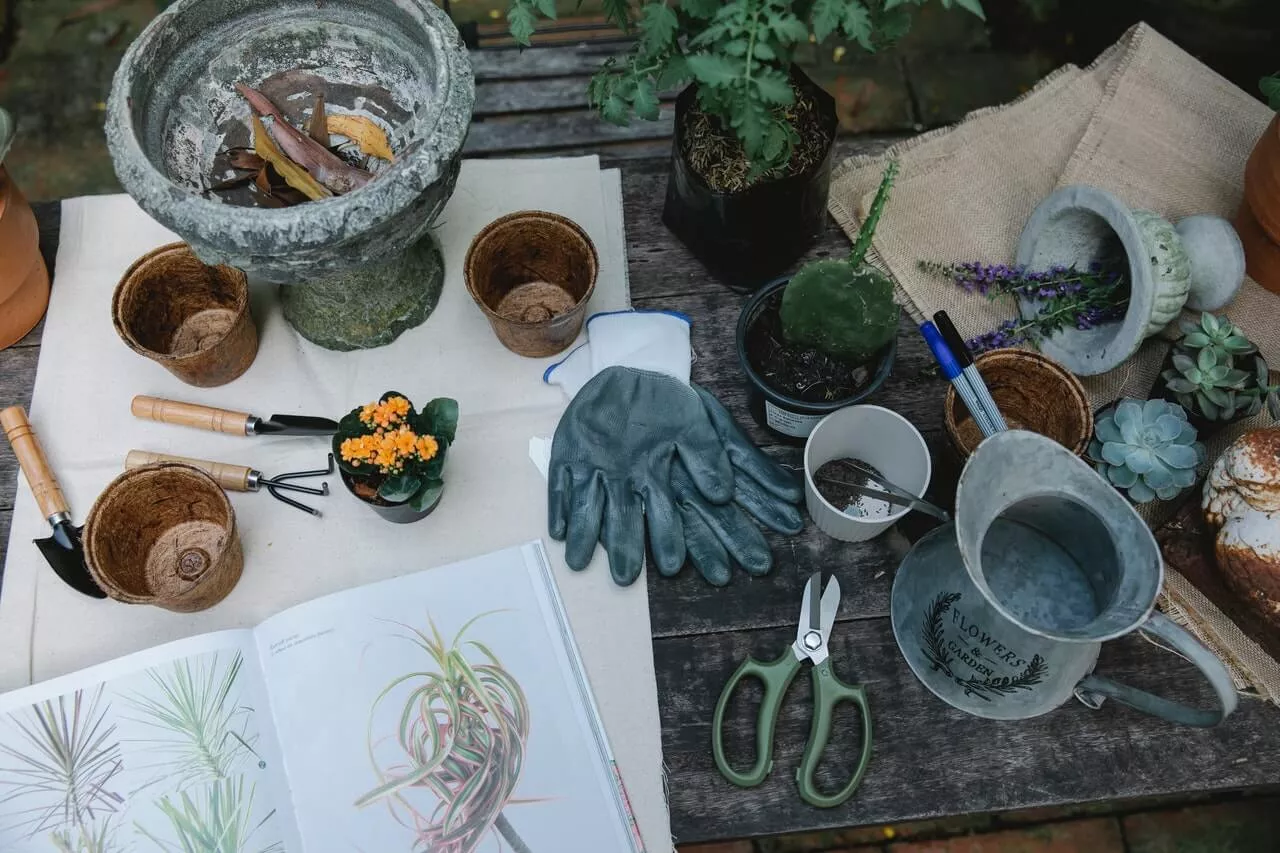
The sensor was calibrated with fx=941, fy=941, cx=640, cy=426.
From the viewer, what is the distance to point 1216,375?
101cm

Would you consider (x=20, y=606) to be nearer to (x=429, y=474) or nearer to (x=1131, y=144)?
(x=429, y=474)

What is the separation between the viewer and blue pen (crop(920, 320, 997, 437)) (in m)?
0.93

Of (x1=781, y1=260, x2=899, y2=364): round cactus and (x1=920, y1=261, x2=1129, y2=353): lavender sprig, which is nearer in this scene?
(x1=781, y1=260, x2=899, y2=364): round cactus

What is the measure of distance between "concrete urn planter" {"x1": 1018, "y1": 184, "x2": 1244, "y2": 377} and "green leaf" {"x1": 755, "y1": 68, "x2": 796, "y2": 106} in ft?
1.44

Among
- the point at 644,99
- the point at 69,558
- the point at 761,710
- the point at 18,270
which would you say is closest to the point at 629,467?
the point at 761,710

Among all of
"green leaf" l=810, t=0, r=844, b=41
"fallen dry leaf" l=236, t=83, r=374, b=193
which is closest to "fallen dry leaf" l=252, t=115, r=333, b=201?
"fallen dry leaf" l=236, t=83, r=374, b=193

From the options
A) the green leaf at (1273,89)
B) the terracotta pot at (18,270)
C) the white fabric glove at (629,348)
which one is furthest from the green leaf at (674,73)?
the terracotta pot at (18,270)

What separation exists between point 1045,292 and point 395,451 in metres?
0.80

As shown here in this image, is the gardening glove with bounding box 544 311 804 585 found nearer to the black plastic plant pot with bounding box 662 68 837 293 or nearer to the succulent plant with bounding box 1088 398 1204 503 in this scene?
the black plastic plant pot with bounding box 662 68 837 293

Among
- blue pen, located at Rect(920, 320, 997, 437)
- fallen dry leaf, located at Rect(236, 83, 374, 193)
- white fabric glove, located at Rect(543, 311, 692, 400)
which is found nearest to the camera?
blue pen, located at Rect(920, 320, 997, 437)

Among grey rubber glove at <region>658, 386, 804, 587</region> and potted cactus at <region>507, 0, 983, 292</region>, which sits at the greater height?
potted cactus at <region>507, 0, 983, 292</region>

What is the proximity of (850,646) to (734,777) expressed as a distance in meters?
0.20

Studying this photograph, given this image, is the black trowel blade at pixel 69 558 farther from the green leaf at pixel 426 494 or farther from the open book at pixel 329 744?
the green leaf at pixel 426 494

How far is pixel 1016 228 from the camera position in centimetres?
126
